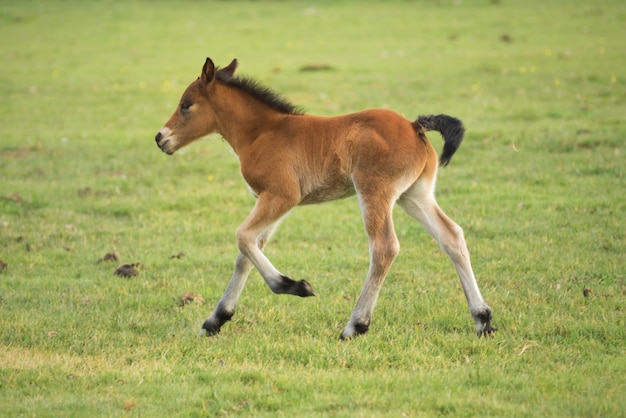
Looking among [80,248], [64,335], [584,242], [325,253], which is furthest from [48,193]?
[584,242]

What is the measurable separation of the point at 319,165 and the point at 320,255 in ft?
9.58

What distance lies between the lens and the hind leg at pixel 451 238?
7.05 metres

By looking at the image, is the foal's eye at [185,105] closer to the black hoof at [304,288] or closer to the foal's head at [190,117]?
the foal's head at [190,117]

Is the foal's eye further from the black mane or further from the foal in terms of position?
the black mane

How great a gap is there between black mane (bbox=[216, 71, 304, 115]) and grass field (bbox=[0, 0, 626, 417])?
1.83m

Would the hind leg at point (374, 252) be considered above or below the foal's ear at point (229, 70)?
below

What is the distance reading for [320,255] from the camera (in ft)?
32.8

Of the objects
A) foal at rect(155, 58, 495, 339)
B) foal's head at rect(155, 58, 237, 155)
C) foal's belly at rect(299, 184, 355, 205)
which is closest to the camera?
foal at rect(155, 58, 495, 339)

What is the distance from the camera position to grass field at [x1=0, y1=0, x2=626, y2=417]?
5945 mm

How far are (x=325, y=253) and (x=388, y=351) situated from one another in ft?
11.6

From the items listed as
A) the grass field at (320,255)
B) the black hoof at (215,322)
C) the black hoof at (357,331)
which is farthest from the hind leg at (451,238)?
the black hoof at (215,322)

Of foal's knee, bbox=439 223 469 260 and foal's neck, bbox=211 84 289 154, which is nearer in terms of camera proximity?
foal's knee, bbox=439 223 469 260

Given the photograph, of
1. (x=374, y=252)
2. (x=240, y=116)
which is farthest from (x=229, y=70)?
(x=374, y=252)

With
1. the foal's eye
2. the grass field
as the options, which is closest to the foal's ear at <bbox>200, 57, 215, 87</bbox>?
the foal's eye
